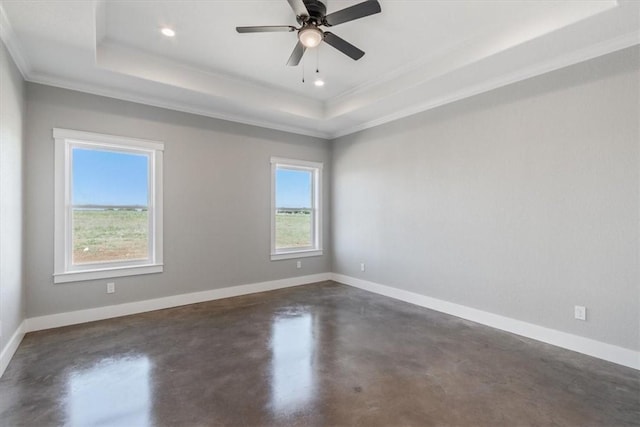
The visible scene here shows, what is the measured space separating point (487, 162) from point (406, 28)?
1822 millimetres

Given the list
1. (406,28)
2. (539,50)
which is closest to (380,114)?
(406,28)

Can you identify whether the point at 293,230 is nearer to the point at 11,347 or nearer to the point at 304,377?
the point at 304,377

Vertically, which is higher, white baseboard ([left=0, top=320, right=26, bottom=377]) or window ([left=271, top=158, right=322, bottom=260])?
window ([left=271, top=158, right=322, bottom=260])

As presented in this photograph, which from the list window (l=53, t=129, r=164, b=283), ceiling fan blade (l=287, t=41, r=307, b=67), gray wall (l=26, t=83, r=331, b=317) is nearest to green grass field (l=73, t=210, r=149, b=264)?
window (l=53, t=129, r=164, b=283)

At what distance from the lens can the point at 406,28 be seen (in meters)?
3.06

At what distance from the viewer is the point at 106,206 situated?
3943 millimetres

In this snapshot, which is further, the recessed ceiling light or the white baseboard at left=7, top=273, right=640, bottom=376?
the recessed ceiling light

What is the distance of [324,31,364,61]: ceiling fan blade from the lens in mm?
2743

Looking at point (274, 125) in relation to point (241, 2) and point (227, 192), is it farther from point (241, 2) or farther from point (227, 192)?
point (241, 2)

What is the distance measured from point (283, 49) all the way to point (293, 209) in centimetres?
287

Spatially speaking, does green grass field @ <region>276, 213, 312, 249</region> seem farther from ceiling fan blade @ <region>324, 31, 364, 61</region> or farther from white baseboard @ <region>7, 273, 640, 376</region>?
ceiling fan blade @ <region>324, 31, 364, 61</region>

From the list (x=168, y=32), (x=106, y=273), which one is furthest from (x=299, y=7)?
(x=106, y=273)

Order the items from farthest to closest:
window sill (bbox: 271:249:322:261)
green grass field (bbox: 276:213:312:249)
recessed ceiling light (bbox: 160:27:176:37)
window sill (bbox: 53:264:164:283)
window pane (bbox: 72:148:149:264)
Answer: green grass field (bbox: 276:213:312:249), window sill (bbox: 271:249:322:261), window pane (bbox: 72:148:149:264), window sill (bbox: 53:264:164:283), recessed ceiling light (bbox: 160:27:176:37)

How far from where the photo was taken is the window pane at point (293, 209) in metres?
5.53
